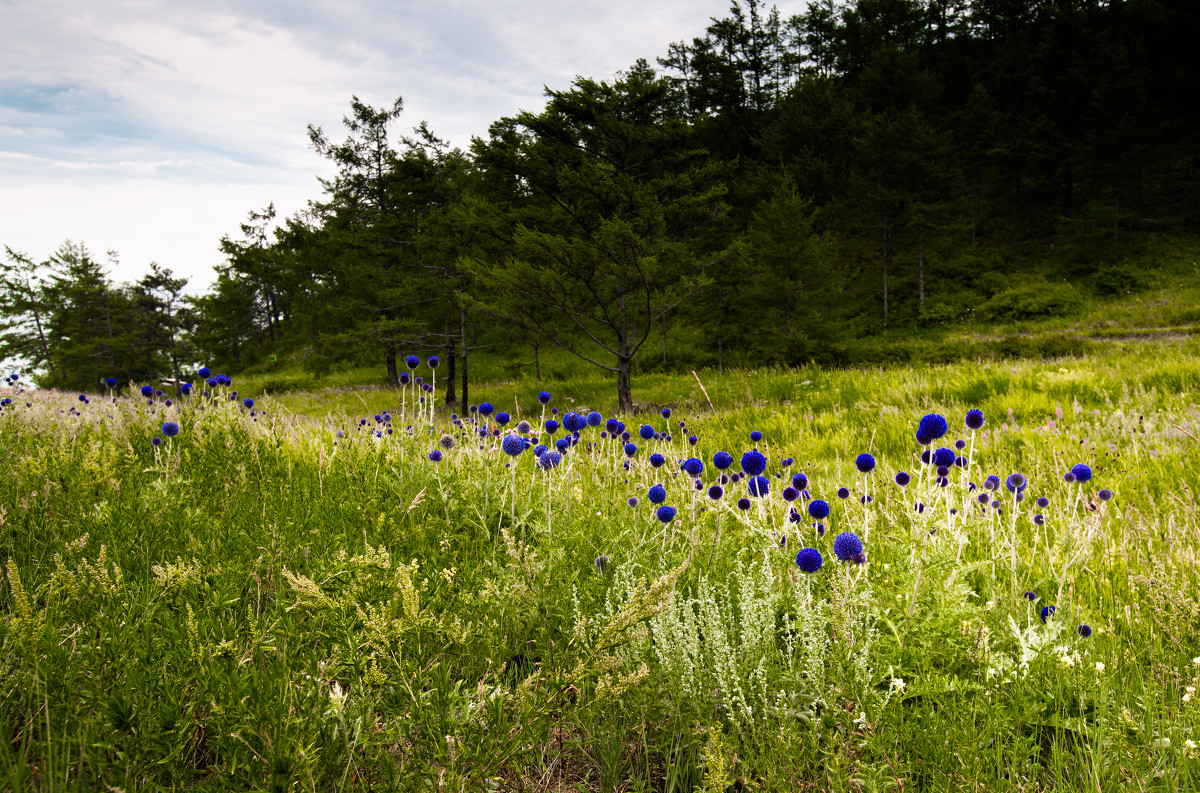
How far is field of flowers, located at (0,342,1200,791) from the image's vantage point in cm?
139

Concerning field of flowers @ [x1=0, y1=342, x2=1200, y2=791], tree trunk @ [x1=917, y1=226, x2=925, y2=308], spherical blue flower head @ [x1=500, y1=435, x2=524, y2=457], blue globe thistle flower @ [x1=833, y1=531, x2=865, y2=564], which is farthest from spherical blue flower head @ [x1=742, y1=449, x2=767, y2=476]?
tree trunk @ [x1=917, y1=226, x2=925, y2=308]

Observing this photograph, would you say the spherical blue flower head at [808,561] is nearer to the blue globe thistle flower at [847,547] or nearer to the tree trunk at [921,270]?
the blue globe thistle flower at [847,547]

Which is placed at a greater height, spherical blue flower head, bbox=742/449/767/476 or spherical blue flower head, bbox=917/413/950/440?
spherical blue flower head, bbox=917/413/950/440

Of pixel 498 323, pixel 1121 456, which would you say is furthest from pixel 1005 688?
pixel 498 323

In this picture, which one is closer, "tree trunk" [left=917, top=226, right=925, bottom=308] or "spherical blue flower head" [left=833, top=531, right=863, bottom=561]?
"spherical blue flower head" [left=833, top=531, right=863, bottom=561]

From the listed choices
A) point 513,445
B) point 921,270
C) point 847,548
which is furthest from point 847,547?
point 921,270

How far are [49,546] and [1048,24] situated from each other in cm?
5932

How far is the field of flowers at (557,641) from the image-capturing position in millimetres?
1387

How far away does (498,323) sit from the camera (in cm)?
1700

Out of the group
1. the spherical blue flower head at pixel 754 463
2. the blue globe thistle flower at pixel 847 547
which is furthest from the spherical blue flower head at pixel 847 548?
the spherical blue flower head at pixel 754 463

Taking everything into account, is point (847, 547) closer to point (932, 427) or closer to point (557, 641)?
point (932, 427)

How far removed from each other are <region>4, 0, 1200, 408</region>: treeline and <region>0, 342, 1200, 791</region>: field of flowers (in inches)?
405

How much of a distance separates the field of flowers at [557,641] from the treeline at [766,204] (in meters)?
10.3

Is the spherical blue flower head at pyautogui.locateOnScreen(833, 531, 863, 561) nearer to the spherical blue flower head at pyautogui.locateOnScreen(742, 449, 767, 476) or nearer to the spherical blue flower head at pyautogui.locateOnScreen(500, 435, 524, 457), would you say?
the spherical blue flower head at pyautogui.locateOnScreen(742, 449, 767, 476)
